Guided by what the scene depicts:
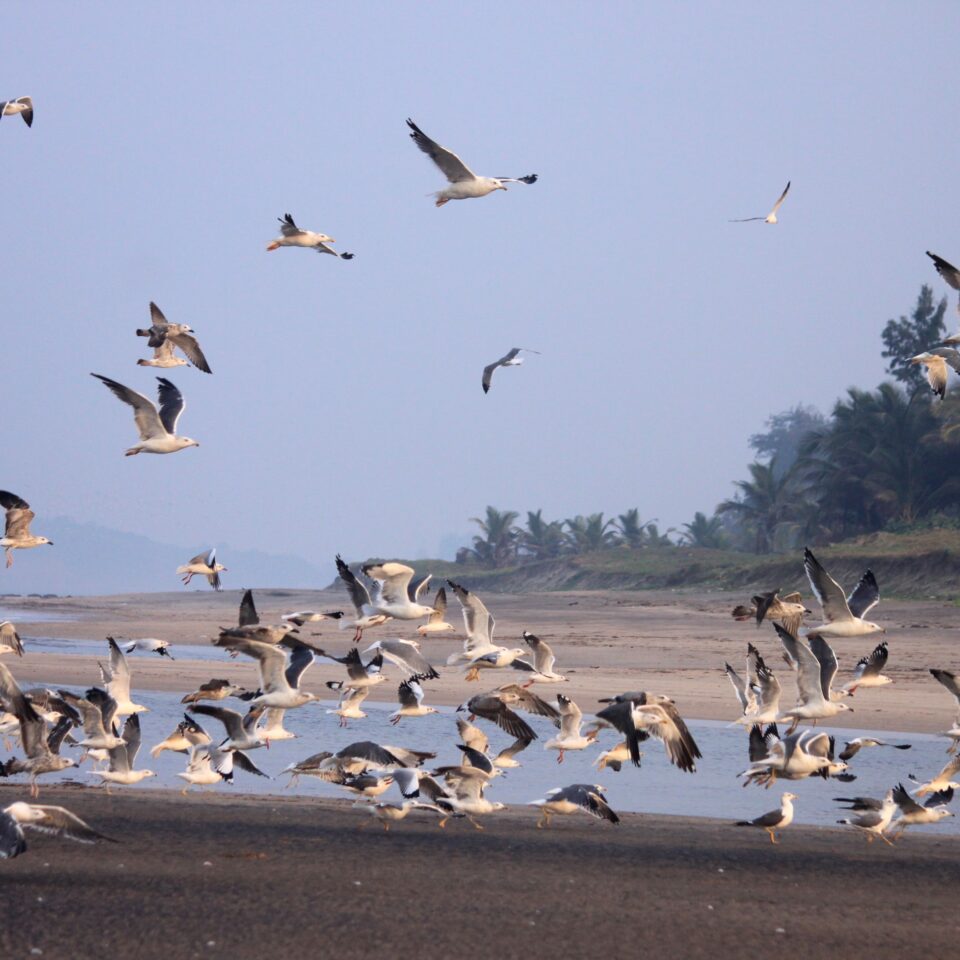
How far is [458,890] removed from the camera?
10062 millimetres

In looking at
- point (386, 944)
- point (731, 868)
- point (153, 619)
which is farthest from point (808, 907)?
point (153, 619)

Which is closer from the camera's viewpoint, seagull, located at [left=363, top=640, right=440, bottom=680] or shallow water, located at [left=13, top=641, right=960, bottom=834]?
shallow water, located at [left=13, top=641, right=960, bottom=834]

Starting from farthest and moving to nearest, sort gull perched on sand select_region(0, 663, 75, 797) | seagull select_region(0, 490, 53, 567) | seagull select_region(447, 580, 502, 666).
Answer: seagull select_region(0, 490, 53, 567) < seagull select_region(447, 580, 502, 666) < gull perched on sand select_region(0, 663, 75, 797)

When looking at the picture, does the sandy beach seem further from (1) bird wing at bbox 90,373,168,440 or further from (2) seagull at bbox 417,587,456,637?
(1) bird wing at bbox 90,373,168,440

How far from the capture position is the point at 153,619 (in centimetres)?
5025

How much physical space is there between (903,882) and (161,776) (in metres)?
8.67

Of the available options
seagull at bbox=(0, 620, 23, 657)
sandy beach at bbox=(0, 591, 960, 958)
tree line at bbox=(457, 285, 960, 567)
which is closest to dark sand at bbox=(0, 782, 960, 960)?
sandy beach at bbox=(0, 591, 960, 958)

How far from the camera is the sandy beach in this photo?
8680mm

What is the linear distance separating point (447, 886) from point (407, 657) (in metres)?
6.82

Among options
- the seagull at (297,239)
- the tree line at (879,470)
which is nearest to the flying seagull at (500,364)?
the seagull at (297,239)

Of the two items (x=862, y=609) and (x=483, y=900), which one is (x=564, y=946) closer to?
(x=483, y=900)

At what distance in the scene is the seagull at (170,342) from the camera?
19.4 m

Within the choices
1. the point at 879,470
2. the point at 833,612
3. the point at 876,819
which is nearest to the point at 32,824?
the point at 876,819

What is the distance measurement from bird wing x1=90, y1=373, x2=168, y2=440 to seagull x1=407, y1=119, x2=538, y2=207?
4.56m
